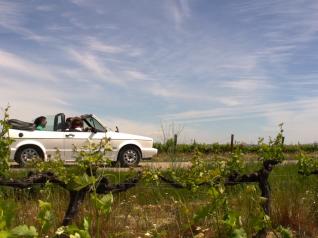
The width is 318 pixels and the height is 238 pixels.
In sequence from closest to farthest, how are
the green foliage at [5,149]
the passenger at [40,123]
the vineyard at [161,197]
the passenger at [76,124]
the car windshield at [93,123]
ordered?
the vineyard at [161,197] → the green foliage at [5,149] → the passenger at [40,123] → the passenger at [76,124] → the car windshield at [93,123]

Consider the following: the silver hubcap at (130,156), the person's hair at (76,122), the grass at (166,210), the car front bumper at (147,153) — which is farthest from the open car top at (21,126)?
the grass at (166,210)

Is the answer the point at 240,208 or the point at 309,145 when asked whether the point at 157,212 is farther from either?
the point at 309,145

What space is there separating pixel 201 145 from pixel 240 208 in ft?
75.0

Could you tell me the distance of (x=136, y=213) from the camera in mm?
5750

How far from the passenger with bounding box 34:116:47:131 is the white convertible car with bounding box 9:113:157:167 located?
0.12 meters

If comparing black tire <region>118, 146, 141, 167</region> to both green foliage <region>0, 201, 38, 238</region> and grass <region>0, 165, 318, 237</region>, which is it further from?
green foliage <region>0, 201, 38, 238</region>

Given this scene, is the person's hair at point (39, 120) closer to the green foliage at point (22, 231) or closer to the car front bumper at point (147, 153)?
the car front bumper at point (147, 153)

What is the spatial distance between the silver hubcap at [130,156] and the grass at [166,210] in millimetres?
8101

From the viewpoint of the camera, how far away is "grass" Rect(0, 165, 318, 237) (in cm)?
496

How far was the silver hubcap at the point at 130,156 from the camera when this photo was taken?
14.9 m

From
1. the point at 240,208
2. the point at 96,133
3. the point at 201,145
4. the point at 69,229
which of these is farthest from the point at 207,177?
the point at 201,145

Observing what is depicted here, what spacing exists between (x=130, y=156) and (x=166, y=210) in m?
9.08

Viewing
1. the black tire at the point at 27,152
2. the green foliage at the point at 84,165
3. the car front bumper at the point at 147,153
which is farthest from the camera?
the car front bumper at the point at 147,153

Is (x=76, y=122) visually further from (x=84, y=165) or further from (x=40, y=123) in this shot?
(x=84, y=165)
